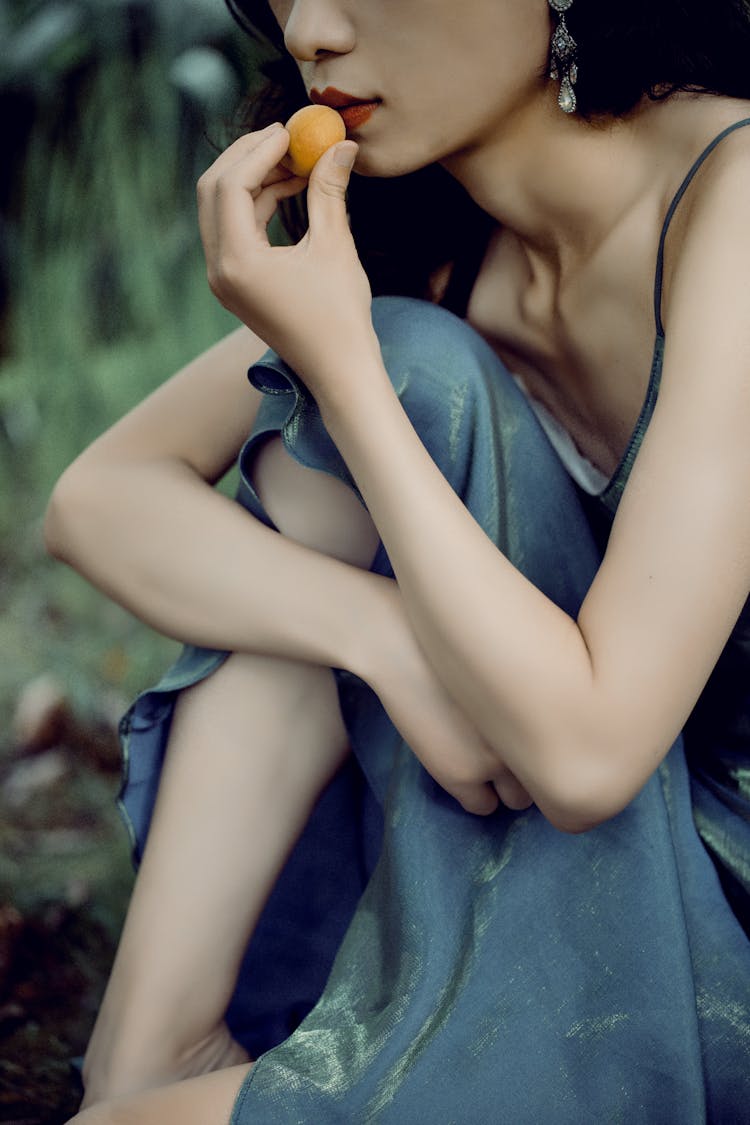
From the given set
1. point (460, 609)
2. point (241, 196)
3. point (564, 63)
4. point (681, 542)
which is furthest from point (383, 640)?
point (564, 63)

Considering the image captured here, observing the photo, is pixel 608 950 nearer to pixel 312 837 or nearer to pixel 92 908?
pixel 312 837

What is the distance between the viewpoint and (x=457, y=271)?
130 cm

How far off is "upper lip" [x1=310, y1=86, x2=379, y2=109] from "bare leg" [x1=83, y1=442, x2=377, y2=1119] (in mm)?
278

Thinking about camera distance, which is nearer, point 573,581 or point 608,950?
point 608,950

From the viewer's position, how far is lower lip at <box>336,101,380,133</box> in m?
1.00

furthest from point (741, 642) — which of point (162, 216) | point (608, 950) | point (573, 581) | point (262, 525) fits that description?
point (162, 216)

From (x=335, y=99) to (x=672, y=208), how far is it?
11.0 inches

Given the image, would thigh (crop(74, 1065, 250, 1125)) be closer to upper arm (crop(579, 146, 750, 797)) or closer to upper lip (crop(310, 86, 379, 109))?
upper arm (crop(579, 146, 750, 797))

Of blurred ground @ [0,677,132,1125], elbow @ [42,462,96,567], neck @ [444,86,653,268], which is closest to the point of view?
neck @ [444,86,653,268]

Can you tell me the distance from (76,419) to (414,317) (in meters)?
1.22

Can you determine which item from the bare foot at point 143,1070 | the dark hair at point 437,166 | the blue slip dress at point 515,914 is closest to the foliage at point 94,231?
the dark hair at point 437,166

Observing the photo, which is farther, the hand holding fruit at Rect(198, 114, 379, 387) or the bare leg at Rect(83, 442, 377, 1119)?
the bare leg at Rect(83, 442, 377, 1119)

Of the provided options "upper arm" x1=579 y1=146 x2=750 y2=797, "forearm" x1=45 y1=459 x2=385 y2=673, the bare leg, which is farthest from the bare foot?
"upper arm" x1=579 y1=146 x2=750 y2=797

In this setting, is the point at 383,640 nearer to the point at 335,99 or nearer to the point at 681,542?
the point at 681,542
